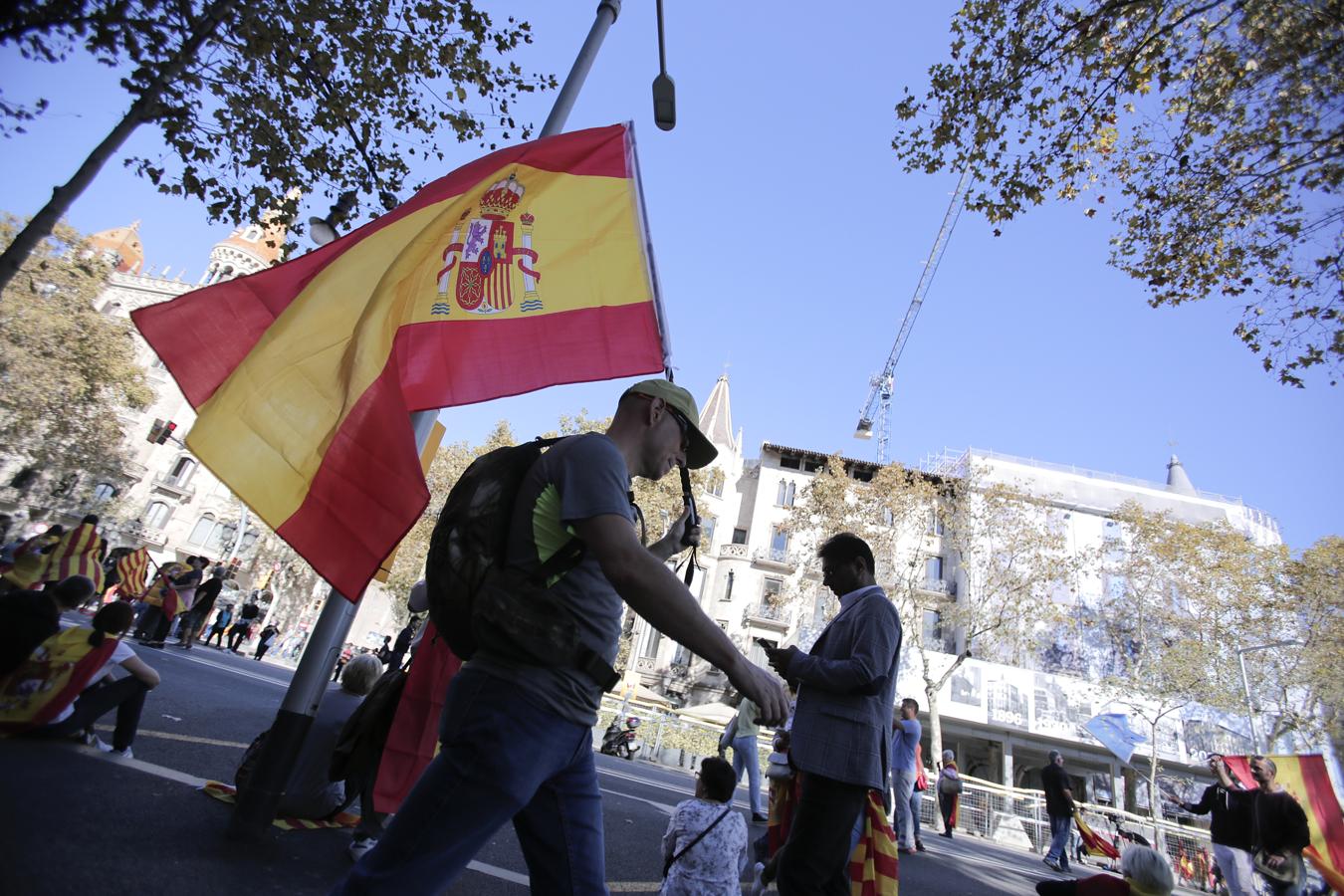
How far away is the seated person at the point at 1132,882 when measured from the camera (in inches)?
135

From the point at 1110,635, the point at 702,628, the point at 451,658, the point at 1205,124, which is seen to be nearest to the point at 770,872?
the point at 451,658

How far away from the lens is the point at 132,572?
13.5 meters

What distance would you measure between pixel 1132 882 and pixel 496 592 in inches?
152

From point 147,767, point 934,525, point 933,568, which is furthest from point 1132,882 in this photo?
point 933,568

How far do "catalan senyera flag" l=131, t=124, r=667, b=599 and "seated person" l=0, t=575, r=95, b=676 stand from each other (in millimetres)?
2785

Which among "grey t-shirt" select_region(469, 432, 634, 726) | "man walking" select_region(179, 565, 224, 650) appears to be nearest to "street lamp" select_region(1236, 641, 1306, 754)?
"grey t-shirt" select_region(469, 432, 634, 726)

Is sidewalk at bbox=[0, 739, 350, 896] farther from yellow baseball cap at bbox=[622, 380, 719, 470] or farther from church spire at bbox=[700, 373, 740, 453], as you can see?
A: church spire at bbox=[700, 373, 740, 453]

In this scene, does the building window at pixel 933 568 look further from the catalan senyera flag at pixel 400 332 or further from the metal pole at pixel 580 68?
the catalan senyera flag at pixel 400 332

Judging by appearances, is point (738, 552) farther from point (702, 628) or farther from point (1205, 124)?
point (702, 628)

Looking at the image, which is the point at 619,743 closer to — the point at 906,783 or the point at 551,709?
the point at 906,783

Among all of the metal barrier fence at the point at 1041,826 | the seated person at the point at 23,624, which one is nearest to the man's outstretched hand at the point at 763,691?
the seated person at the point at 23,624

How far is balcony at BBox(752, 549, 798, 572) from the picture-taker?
4044cm

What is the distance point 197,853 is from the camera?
2.86 meters

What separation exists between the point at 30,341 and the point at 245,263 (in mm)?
32579
